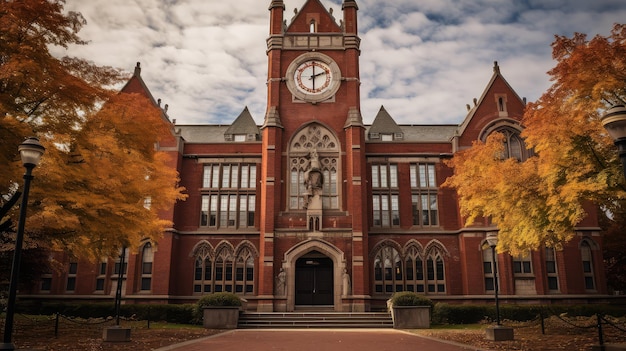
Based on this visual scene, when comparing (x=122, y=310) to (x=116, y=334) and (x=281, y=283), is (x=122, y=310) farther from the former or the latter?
(x=116, y=334)

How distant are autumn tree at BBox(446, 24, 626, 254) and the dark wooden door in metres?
14.2

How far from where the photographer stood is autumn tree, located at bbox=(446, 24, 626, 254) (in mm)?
16547

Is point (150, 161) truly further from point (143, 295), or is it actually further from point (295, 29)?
point (295, 29)

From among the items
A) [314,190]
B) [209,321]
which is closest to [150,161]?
[209,321]

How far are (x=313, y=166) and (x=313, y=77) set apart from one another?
686 cm

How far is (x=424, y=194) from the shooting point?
34594 mm

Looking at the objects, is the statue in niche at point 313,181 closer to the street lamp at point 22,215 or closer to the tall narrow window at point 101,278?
the tall narrow window at point 101,278

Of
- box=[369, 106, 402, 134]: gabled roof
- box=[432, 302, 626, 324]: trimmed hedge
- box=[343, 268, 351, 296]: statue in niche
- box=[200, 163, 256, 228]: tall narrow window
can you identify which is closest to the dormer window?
box=[369, 106, 402, 134]: gabled roof

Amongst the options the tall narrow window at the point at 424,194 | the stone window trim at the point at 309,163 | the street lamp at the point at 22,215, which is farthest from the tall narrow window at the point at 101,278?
the street lamp at the point at 22,215

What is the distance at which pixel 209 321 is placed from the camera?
80.6ft

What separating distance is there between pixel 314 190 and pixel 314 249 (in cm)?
380

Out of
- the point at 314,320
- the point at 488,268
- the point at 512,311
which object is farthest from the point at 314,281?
the point at 512,311

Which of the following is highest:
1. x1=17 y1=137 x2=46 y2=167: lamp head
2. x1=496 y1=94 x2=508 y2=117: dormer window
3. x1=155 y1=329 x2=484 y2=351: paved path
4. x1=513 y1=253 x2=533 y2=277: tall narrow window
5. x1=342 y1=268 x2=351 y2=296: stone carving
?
x1=496 y1=94 x2=508 y2=117: dormer window

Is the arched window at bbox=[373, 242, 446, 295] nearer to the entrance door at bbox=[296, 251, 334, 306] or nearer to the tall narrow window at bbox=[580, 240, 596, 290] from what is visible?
the entrance door at bbox=[296, 251, 334, 306]
